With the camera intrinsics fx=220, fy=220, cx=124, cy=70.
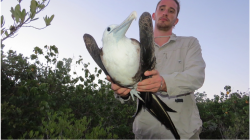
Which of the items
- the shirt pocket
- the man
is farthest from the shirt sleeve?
the shirt pocket

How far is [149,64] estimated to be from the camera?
1.96 meters

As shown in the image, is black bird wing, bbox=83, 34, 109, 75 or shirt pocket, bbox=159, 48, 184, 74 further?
shirt pocket, bbox=159, 48, 184, 74

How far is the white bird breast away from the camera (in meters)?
1.89

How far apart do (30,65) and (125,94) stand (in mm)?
3478

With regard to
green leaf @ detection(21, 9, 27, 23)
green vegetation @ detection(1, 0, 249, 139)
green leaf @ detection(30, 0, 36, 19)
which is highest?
green leaf @ detection(30, 0, 36, 19)

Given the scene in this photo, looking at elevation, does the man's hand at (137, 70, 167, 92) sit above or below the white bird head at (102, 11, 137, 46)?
below

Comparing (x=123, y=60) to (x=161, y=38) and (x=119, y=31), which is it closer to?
(x=119, y=31)

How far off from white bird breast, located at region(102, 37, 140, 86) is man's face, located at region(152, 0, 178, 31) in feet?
1.90

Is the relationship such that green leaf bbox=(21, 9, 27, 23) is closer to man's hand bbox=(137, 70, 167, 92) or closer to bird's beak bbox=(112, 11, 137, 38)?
bird's beak bbox=(112, 11, 137, 38)

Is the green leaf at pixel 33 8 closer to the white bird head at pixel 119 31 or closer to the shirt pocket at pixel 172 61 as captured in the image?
the white bird head at pixel 119 31

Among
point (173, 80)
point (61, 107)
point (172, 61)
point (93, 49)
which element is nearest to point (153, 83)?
point (173, 80)

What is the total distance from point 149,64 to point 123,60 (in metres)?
0.24

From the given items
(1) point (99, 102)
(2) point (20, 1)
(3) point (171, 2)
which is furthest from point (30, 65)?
(3) point (171, 2)

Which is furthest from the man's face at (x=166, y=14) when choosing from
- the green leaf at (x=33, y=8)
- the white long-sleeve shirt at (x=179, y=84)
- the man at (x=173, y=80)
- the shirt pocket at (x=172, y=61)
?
the green leaf at (x=33, y=8)
